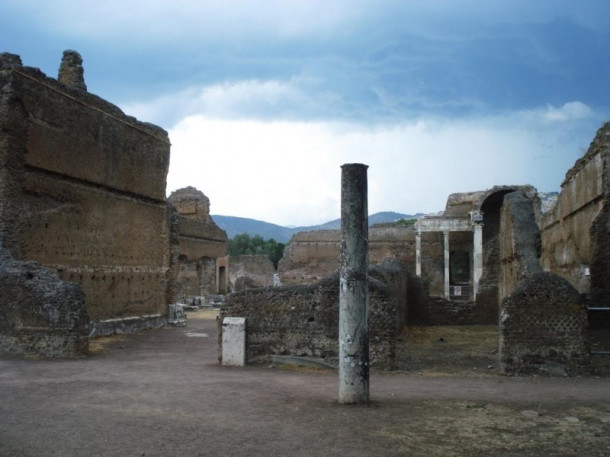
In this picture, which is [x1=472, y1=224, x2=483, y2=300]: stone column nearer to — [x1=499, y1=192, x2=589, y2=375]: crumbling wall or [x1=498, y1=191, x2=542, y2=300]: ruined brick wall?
[x1=498, y1=191, x2=542, y2=300]: ruined brick wall

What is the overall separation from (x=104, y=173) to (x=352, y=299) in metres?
11.2

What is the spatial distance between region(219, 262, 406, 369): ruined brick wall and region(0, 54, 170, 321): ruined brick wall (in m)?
5.78

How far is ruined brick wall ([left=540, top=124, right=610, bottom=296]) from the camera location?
617 inches

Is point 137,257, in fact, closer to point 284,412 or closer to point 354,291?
point 354,291

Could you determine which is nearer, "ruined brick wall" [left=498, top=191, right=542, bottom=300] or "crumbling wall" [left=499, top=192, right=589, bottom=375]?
"crumbling wall" [left=499, top=192, right=589, bottom=375]

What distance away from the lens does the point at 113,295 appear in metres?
17.7

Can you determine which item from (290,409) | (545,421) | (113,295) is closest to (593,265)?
(545,421)

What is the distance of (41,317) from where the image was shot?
1272 cm

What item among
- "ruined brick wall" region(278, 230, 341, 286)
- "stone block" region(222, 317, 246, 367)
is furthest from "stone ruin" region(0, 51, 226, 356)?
"ruined brick wall" region(278, 230, 341, 286)

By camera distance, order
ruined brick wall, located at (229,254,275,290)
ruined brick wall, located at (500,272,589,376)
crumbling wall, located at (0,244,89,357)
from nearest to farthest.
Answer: ruined brick wall, located at (500,272,589,376) → crumbling wall, located at (0,244,89,357) → ruined brick wall, located at (229,254,275,290)

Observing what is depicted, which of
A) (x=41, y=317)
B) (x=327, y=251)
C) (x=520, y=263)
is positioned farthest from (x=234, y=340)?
(x=327, y=251)

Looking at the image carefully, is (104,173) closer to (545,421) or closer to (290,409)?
(290,409)

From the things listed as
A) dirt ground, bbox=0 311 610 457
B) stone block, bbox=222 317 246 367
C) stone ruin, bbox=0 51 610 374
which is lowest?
dirt ground, bbox=0 311 610 457

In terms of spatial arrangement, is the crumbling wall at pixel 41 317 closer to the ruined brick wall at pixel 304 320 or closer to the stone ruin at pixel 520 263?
the ruined brick wall at pixel 304 320
